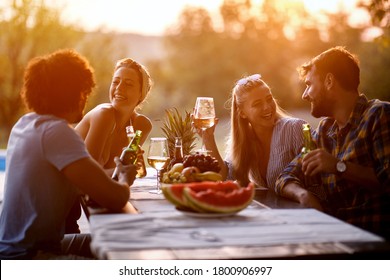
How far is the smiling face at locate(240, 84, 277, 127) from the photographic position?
12.1ft

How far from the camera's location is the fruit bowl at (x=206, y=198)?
220 centimetres

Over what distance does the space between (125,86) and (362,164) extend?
5.16 ft

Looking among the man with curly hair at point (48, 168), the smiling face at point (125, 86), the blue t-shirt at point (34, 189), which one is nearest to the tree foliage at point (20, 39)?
the smiling face at point (125, 86)

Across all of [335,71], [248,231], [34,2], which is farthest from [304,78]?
[34,2]

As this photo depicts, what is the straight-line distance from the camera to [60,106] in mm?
2514

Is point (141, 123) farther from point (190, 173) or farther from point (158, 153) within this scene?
point (190, 173)

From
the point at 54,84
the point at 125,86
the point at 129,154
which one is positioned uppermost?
the point at 54,84

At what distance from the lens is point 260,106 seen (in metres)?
3.69

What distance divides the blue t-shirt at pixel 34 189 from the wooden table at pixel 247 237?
1.16 ft

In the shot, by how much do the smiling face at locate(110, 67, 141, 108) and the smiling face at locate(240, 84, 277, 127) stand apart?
26.9 inches

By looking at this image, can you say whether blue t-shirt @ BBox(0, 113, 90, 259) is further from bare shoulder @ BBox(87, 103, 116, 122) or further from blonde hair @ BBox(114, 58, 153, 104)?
blonde hair @ BBox(114, 58, 153, 104)

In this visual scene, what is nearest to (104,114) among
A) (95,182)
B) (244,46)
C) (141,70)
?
(141,70)

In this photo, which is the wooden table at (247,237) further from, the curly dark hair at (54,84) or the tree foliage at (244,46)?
the tree foliage at (244,46)

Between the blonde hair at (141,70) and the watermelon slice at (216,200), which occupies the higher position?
the blonde hair at (141,70)
